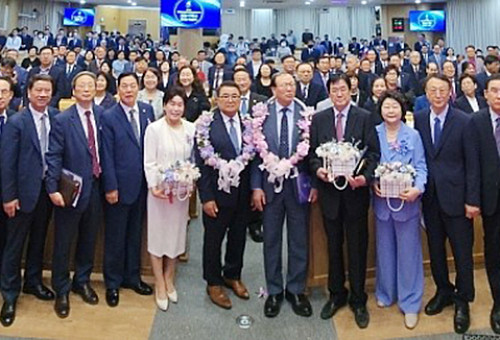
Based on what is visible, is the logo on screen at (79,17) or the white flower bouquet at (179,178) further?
the logo on screen at (79,17)

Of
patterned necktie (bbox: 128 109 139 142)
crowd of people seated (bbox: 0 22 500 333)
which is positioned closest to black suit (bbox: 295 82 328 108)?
crowd of people seated (bbox: 0 22 500 333)

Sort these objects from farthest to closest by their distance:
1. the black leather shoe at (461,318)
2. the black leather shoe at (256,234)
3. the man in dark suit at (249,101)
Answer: the black leather shoe at (256,234)
the man in dark suit at (249,101)
the black leather shoe at (461,318)

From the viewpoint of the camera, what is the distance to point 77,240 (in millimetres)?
3092

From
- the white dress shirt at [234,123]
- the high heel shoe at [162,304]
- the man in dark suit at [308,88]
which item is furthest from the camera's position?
the man in dark suit at [308,88]

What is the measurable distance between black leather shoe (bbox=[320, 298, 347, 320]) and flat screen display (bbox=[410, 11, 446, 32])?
16341mm

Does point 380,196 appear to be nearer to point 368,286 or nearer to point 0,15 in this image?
point 368,286

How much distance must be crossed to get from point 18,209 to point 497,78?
3.03m

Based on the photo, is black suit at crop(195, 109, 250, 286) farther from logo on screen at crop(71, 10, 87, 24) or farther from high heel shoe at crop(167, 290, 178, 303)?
logo on screen at crop(71, 10, 87, 24)

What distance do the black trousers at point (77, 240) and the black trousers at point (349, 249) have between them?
153 cm

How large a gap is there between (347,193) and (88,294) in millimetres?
1876

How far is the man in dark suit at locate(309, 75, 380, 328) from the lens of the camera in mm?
2797

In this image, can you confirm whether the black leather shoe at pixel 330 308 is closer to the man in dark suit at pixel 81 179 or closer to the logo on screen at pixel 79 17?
the man in dark suit at pixel 81 179

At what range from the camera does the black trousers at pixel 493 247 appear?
2.74 metres

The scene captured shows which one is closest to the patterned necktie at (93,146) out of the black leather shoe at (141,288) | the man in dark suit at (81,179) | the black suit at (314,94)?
the man in dark suit at (81,179)
